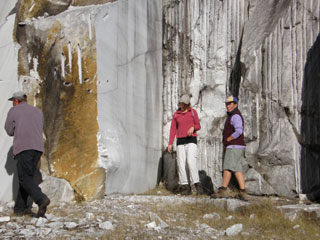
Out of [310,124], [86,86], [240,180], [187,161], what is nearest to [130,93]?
[86,86]

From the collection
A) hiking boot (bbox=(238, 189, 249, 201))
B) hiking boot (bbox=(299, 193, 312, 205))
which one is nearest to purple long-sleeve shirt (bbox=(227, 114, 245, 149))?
hiking boot (bbox=(238, 189, 249, 201))

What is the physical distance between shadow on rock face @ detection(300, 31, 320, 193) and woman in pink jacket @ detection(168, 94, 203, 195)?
1.46m

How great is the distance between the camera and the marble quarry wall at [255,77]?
253 inches

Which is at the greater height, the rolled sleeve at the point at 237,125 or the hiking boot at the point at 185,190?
the rolled sleeve at the point at 237,125

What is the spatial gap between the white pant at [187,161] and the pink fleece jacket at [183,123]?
0.17m

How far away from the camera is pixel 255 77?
22.5 ft

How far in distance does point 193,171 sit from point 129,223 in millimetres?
1990

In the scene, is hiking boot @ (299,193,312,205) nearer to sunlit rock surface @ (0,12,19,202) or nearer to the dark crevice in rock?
the dark crevice in rock

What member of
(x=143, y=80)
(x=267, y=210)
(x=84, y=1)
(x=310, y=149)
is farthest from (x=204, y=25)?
(x=267, y=210)

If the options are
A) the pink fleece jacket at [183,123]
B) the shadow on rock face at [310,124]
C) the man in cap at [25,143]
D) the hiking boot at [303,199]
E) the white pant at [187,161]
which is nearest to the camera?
the man in cap at [25,143]

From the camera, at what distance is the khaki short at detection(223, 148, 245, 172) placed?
6227 mm

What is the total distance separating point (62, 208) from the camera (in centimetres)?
605

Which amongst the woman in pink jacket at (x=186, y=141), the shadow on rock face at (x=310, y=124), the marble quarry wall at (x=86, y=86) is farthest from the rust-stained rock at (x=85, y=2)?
the shadow on rock face at (x=310, y=124)

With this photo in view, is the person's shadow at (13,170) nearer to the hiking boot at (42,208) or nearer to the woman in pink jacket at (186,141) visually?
the hiking boot at (42,208)
